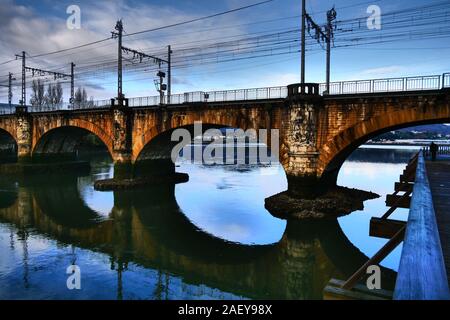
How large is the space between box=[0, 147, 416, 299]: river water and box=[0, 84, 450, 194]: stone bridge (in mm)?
3658

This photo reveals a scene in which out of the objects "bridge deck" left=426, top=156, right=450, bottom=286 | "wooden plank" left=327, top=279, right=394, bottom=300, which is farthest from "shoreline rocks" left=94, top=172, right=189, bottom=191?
"wooden plank" left=327, top=279, right=394, bottom=300

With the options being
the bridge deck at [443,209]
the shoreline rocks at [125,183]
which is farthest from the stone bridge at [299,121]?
the bridge deck at [443,209]

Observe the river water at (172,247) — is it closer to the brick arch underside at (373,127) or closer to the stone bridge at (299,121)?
the brick arch underside at (373,127)

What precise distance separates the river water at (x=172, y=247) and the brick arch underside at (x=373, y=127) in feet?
11.2

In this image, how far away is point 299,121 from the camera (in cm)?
1872

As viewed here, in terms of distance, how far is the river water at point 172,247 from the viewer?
10.4 meters

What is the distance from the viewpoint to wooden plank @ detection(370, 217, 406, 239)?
8.90 meters

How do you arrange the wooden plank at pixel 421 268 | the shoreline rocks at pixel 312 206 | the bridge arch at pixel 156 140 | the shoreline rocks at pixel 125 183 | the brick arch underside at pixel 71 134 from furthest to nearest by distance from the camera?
the brick arch underside at pixel 71 134 → the shoreline rocks at pixel 125 183 → the bridge arch at pixel 156 140 → the shoreline rocks at pixel 312 206 → the wooden plank at pixel 421 268

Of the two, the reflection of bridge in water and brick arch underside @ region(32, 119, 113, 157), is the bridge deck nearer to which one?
the reflection of bridge in water

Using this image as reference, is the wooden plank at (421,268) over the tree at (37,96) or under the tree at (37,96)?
under

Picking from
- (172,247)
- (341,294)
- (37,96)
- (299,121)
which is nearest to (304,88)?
(299,121)

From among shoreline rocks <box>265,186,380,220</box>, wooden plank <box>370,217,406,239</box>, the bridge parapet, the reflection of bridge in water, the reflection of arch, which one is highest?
the bridge parapet

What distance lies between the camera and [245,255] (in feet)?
44.5

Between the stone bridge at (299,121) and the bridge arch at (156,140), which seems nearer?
the stone bridge at (299,121)
